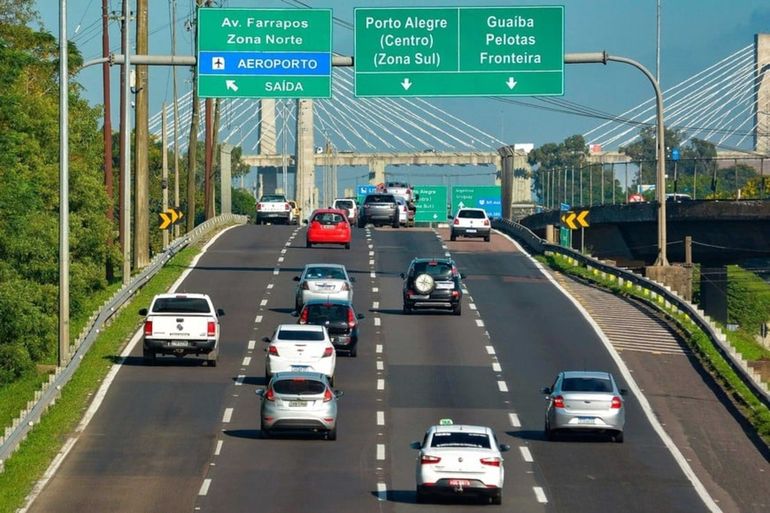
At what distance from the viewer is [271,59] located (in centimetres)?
5791

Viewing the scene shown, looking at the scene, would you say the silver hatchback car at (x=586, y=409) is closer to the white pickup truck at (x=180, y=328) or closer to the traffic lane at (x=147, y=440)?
the traffic lane at (x=147, y=440)

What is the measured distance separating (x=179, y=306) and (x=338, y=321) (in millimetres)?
4749

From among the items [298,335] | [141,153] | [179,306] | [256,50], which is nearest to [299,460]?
[298,335]

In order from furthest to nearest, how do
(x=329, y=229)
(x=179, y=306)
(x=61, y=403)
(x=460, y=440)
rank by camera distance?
(x=329, y=229) → (x=179, y=306) → (x=61, y=403) → (x=460, y=440)

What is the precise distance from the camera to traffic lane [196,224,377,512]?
30.4 m

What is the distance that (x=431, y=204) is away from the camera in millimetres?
145000

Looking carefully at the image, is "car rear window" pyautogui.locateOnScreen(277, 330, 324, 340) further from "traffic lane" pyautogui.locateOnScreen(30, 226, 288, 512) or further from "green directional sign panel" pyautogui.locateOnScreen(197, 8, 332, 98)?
"green directional sign panel" pyautogui.locateOnScreen(197, 8, 332, 98)

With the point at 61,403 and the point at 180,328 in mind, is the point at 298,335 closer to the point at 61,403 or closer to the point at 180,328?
the point at 180,328

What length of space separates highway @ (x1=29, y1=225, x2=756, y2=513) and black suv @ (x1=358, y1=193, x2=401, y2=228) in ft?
108

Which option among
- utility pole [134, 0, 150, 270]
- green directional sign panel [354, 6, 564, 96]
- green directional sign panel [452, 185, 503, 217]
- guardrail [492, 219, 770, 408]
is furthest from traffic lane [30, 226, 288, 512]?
green directional sign panel [452, 185, 503, 217]

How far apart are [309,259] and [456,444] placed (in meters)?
46.7

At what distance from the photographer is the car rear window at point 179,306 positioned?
46.8m

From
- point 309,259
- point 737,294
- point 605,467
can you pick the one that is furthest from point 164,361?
point 737,294

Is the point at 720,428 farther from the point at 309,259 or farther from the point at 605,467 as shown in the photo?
the point at 309,259
